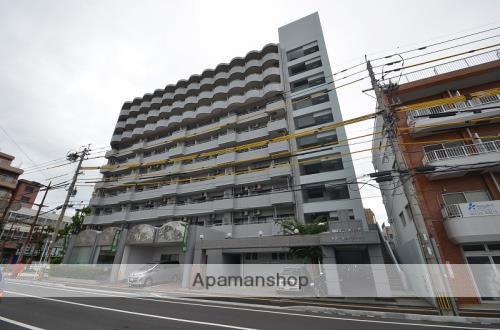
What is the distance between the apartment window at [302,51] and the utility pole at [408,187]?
21.5 metres

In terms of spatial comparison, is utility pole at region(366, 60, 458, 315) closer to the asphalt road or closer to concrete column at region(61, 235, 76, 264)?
the asphalt road

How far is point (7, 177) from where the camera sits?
43281 millimetres

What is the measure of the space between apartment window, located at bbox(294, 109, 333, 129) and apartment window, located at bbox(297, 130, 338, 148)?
5.47ft

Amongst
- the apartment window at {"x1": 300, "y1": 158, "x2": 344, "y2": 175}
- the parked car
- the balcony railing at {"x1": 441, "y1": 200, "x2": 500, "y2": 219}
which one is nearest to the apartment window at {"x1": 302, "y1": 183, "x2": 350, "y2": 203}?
the apartment window at {"x1": 300, "y1": 158, "x2": 344, "y2": 175}

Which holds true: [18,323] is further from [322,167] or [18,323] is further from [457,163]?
[322,167]

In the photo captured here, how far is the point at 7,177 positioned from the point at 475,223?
67039mm

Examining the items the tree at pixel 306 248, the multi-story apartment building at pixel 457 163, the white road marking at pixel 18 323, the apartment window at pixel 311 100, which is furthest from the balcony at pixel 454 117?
the white road marking at pixel 18 323

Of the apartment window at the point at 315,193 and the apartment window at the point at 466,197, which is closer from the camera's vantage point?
the apartment window at the point at 466,197

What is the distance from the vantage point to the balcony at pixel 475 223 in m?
12.1

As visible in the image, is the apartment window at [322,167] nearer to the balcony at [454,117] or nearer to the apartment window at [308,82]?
the balcony at [454,117]

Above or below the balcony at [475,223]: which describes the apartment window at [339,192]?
above

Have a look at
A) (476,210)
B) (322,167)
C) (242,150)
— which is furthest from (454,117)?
(242,150)

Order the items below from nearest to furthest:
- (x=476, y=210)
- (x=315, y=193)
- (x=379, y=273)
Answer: (x=476, y=210) → (x=379, y=273) → (x=315, y=193)

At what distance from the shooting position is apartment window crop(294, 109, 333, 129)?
26.2 meters
